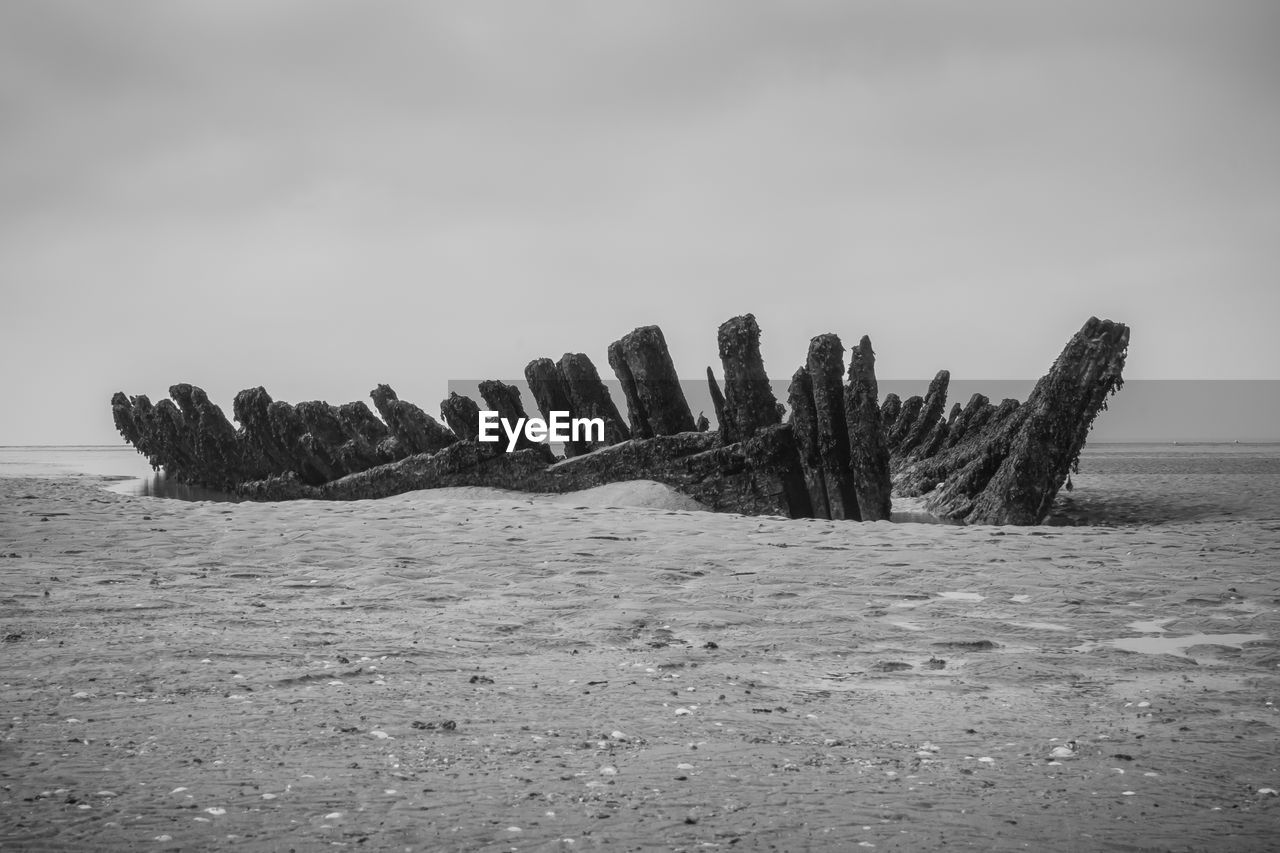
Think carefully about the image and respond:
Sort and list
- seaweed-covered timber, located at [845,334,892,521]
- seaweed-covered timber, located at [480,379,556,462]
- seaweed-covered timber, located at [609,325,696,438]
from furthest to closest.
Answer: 1. seaweed-covered timber, located at [480,379,556,462]
2. seaweed-covered timber, located at [609,325,696,438]
3. seaweed-covered timber, located at [845,334,892,521]

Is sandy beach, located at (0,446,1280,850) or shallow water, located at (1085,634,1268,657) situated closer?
sandy beach, located at (0,446,1280,850)

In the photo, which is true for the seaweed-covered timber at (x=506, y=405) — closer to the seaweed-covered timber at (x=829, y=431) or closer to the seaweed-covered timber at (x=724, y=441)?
the seaweed-covered timber at (x=724, y=441)

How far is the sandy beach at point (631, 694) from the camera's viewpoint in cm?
271

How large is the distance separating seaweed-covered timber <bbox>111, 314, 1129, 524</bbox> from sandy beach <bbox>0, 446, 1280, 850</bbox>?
3.91 metres

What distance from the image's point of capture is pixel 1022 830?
2.68 meters

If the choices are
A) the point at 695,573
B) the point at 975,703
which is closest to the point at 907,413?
the point at 695,573

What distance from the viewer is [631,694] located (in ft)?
13.2

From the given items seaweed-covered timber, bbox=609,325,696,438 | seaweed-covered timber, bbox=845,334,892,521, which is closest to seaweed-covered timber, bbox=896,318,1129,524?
seaweed-covered timber, bbox=845,334,892,521

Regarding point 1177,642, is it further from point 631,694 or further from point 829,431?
point 829,431

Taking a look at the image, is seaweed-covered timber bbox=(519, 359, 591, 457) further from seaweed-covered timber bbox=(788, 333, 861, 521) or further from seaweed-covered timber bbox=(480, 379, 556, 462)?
seaweed-covered timber bbox=(788, 333, 861, 521)

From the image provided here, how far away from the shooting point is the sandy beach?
2.71 metres

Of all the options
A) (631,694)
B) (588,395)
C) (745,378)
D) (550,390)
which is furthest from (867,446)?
(631,694)

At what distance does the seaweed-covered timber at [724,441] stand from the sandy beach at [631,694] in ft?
12.8

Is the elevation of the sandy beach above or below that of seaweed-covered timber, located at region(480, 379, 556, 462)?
below
